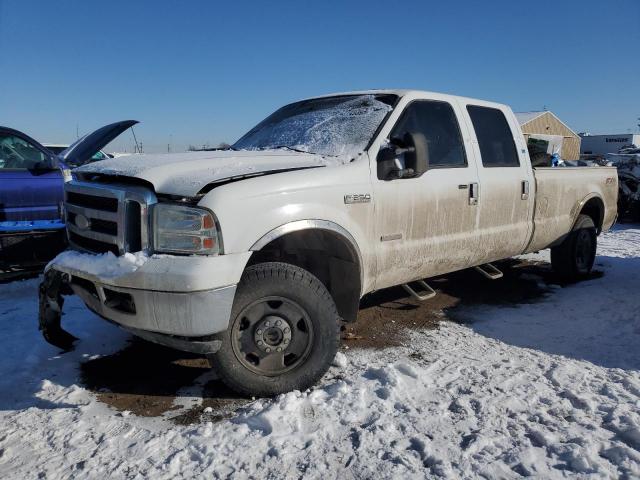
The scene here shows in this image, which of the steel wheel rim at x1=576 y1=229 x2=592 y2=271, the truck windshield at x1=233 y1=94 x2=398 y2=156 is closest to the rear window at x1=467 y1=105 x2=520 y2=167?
the truck windshield at x1=233 y1=94 x2=398 y2=156

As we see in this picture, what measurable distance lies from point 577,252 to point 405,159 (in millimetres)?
3582

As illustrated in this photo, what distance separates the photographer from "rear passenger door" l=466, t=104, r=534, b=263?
4426 mm

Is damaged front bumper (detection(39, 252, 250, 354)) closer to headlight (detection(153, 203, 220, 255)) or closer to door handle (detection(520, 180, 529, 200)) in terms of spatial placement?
headlight (detection(153, 203, 220, 255))

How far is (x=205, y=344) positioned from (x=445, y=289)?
3.60m

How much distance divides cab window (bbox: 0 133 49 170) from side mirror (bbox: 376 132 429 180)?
4.56 metres

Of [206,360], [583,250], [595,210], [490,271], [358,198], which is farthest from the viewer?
[595,210]

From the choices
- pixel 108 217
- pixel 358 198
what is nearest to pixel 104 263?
pixel 108 217

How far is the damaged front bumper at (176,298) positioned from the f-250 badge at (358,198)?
2.72 feet

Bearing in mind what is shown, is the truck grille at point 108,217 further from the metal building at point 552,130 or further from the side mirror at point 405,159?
the metal building at point 552,130

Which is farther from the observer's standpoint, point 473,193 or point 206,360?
point 473,193

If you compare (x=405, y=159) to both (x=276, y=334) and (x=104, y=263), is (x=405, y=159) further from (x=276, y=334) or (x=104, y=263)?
(x=104, y=263)

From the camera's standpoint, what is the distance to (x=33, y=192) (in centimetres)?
591

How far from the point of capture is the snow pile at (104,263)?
8.88 feet

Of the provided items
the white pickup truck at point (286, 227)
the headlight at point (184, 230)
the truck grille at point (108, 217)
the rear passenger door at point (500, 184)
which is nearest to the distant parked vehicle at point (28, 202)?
the truck grille at point (108, 217)
